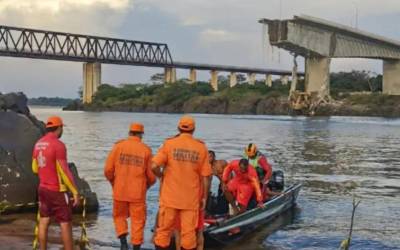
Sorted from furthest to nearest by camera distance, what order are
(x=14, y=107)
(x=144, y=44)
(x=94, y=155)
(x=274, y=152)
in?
1. (x=144, y=44)
2. (x=274, y=152)
3. (x=94, y=155)
4. (x=14, y=107)

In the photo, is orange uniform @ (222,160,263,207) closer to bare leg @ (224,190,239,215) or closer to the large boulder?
bare leg @ (224,190,239,215)

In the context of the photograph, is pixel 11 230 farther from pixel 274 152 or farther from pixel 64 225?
pixel 274 152

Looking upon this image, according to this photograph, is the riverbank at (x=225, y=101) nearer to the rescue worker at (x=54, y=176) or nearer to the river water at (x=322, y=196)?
the river water at (x=322, y=196)

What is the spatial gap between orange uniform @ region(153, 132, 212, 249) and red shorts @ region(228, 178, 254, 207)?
4.11 m

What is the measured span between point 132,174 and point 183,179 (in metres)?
1.41

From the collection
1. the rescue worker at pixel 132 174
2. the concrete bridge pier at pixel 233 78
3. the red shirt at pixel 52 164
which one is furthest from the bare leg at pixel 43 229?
the concrete bridge pier at pixel 233 78

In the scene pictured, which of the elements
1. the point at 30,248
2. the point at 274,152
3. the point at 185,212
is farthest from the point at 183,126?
the point at 274,152

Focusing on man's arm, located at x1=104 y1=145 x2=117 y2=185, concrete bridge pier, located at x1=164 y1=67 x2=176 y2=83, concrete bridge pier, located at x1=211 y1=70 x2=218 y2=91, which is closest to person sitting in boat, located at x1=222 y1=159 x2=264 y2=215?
man's arm, located at x1=104 y1=145 x2=117 y2=185

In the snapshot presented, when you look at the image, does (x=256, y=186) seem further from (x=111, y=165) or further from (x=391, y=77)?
(x=391, y=77)

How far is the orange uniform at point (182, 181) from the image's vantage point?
8.51m

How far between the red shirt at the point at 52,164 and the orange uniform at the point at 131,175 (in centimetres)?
109

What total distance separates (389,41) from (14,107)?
96000 millimetres

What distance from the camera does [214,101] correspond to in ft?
471

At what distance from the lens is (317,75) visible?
105312mm
